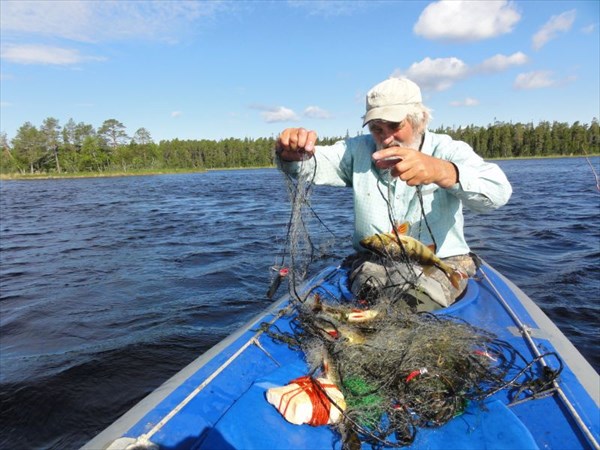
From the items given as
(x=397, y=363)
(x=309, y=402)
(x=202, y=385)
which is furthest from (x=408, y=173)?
(x=202, y=385)

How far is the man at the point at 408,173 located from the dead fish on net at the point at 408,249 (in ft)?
0.32

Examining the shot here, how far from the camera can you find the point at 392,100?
318cm

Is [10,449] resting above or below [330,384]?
below

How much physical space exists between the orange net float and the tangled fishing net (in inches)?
0.5

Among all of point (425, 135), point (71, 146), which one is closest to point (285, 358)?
point (425, 135)

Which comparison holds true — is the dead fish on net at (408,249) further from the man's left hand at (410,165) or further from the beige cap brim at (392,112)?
the beige cap brim at (392,112)

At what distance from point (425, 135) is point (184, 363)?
4038 millimetres

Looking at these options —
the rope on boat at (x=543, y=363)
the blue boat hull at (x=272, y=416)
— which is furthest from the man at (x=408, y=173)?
the blue boat hull at (x=272, y=416)

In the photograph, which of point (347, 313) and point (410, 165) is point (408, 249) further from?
point (410, 165)

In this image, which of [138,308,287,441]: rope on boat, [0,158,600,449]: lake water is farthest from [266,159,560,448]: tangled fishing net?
[0,158,600,449]: lake water

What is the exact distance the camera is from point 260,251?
430 inches

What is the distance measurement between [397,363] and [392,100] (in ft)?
6.60

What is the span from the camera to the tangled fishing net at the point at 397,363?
83.4 inches

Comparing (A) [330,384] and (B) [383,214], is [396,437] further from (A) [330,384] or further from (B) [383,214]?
(B) [383,214]
